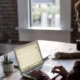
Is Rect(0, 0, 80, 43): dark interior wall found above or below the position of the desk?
above

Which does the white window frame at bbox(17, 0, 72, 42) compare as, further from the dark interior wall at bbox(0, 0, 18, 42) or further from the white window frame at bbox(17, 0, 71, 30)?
the dark interior wall at bbox(0, 0, 18, 42)

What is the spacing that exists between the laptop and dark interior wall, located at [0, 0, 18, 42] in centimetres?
247

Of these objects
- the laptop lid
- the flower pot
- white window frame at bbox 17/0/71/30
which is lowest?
the flower pot

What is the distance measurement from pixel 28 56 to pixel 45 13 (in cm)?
250

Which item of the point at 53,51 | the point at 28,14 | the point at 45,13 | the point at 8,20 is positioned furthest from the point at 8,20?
the point at 53,51

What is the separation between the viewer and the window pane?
425 centimetres

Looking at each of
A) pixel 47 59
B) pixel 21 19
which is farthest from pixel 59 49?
pixel 21 19

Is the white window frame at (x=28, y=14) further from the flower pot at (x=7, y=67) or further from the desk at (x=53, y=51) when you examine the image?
the flower pot at (x=7, y=67)

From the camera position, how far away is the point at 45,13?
4.32 metres

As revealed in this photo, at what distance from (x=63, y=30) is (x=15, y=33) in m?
0.97

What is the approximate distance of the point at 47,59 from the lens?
2.36m

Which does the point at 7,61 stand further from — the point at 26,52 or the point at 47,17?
the point at 47,17

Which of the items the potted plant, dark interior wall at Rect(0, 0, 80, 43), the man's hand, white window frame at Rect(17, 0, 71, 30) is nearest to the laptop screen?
the potted plant

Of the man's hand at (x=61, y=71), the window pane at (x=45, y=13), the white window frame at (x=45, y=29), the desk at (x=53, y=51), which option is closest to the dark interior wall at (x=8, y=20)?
the white window frame at (x=45, y=29)
